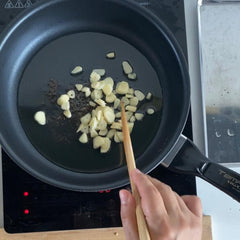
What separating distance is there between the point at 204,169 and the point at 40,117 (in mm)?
360

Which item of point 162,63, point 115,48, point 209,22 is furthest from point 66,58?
point 209,22

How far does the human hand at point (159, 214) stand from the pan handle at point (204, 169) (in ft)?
0.40

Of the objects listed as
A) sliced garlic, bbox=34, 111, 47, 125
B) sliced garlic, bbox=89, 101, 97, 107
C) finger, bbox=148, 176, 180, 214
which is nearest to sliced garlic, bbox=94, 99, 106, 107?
sliced garlic, bbox=89, 101, 97, 107

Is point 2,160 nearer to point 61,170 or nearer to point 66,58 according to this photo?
point 61,170

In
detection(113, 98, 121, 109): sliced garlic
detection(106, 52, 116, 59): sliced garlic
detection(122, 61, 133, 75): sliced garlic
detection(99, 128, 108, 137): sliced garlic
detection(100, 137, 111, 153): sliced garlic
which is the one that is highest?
detection(106, 52, 116, 59): sliced garlic

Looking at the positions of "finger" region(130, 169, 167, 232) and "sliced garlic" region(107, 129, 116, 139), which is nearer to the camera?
"finger" region(130, 169, 167, 232)

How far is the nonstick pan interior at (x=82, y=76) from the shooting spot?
0.81 m

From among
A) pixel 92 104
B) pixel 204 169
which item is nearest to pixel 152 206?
pixel 204 169

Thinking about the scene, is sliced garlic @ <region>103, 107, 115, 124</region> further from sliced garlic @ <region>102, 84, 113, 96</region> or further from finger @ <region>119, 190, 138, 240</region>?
finger @ <region>119, 190, 138, 240</region>

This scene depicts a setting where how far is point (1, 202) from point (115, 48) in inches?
16.7

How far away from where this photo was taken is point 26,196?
0.83m

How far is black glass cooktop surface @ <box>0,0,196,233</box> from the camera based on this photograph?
816mm

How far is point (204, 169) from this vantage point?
0.77 metres

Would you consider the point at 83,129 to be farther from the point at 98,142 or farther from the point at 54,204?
the point at 54,204
